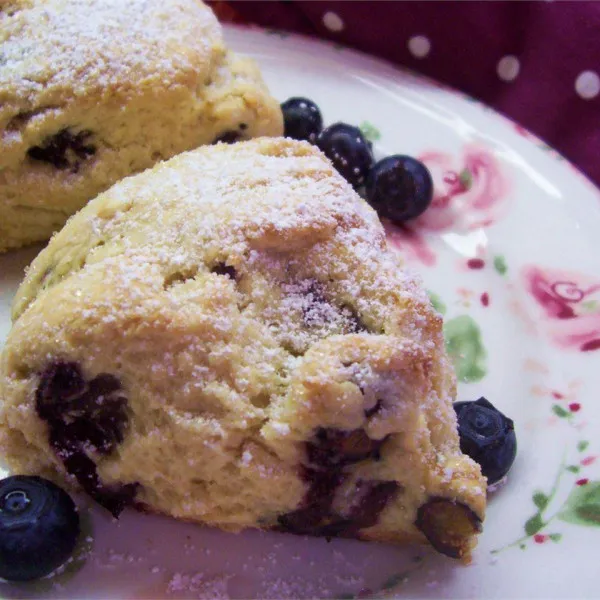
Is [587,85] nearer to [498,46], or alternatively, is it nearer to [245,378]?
[498,46]

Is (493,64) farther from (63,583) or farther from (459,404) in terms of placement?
(63,583)

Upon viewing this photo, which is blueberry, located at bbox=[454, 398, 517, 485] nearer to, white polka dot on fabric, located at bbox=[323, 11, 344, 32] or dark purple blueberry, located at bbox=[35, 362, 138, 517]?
dark purple blueberry, located at bbox=[35, 362, 138, 517]

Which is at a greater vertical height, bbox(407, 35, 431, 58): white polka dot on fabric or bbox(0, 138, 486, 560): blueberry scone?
bbox(407, 35, 431, 58): white polka dot on fabric

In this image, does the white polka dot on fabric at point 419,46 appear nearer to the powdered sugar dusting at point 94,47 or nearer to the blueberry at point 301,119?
the blueberry at point 301,119

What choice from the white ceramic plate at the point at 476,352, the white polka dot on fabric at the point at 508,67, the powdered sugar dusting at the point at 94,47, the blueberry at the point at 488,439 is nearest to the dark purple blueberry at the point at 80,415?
the white ceramic plate at the point at 476,352

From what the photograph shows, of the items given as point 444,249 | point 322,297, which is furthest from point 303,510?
point 444,249

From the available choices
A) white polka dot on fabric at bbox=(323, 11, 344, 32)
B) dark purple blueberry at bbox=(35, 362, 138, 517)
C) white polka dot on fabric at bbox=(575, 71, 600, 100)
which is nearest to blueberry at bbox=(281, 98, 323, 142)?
white polka dot on fabric at bbox=(323, 11, 344, 32)
